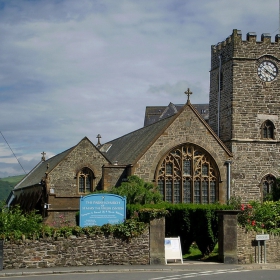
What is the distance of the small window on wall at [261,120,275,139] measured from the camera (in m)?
45.1

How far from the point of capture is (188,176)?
133 ft

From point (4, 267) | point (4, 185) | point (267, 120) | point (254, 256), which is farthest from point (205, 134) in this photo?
point (4, 185)

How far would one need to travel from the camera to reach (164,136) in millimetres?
39875

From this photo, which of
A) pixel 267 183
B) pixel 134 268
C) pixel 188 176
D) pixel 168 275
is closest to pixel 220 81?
pixel 267 183

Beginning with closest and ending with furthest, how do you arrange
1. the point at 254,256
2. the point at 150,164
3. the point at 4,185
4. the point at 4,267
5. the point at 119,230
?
the point at 4,267 → the point at 119,230 → the point at 254,256 → the point at 150,164 → the point at 4,185

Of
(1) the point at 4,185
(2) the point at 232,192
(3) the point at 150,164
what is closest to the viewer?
(3) the point at 150,164

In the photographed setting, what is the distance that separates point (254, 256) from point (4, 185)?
558 ft

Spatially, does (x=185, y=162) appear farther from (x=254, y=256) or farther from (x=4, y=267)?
(x=4, y=267)

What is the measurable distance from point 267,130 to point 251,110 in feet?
6.33

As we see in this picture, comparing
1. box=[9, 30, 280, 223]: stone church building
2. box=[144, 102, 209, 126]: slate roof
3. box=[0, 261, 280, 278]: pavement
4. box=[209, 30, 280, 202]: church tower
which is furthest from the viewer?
box=[144, 102, 209, 126]: slate roof

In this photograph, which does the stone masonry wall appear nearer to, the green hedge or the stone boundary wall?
the green hedge

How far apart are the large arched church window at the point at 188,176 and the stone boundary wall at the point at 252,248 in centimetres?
1417

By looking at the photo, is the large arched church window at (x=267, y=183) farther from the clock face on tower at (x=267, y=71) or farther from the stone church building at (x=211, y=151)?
the clock face on tower at (x=267, y=71)

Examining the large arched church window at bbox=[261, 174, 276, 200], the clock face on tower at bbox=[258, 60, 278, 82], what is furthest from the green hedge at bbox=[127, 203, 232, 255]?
the clock face on tower at bbox=[258, 60, 278, 82]
